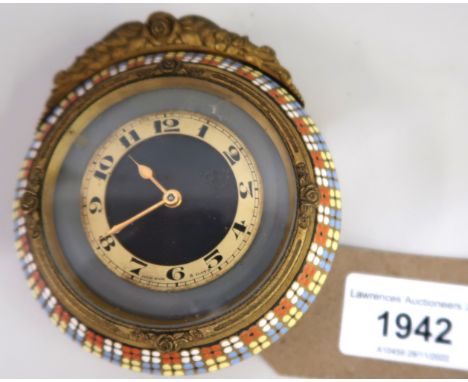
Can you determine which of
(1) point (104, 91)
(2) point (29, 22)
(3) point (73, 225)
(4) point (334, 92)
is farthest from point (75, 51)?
(4) point (334, 92)

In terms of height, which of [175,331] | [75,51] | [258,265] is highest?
[75,51]

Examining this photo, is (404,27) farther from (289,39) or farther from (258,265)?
(258,265)

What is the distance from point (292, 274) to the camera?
825 millimetres

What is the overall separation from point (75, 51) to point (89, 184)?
329 millimetres

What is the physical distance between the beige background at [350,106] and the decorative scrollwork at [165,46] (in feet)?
0.49

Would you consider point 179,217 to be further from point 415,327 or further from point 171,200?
point 415,327

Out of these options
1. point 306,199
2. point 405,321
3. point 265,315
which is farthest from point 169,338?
point 405,321

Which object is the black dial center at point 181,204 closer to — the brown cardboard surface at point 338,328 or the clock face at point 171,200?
the clock face at point 171,200

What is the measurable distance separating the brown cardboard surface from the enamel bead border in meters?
0.17

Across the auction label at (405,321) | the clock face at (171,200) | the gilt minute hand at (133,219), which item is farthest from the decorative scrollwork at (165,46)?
the auction label at (405,321)

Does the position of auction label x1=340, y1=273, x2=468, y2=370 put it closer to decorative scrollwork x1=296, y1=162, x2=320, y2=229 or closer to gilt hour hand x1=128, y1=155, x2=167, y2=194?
decorative scrollwork x1=296, y1=162, x2=320, y2=229

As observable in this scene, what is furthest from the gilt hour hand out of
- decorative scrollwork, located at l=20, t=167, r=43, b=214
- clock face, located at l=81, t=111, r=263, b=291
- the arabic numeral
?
the arabic numeral

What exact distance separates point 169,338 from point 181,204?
19cm

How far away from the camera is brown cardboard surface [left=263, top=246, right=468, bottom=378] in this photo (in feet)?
3.27
